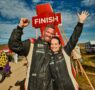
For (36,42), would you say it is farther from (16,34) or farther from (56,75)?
(56,75)

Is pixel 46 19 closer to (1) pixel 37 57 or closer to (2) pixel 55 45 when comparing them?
(2) pixel 55 45

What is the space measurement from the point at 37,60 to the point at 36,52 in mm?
160

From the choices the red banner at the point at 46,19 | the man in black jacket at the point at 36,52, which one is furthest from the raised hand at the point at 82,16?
the red banner at the point at 46,19

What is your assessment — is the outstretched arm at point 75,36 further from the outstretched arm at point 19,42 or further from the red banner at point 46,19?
the red banner at point 46,19

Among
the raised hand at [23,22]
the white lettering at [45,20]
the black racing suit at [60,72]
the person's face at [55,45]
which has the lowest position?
the black racing suit at [60,72]

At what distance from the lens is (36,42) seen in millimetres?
5004

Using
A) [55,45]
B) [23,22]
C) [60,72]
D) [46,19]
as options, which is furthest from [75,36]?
[46,19]

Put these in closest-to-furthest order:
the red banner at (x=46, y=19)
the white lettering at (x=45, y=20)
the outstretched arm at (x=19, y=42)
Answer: the outstretched arm at (x=19, y=42) < the red banner at (x=46, y=19) < the white lettering at (x=45, y=20)

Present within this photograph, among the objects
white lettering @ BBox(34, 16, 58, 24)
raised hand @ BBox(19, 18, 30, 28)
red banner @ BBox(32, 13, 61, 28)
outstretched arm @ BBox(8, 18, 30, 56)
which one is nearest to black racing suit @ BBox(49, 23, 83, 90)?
outstretched arm @ BBox(8, 18, 30, 56)

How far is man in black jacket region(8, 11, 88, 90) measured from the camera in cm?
480

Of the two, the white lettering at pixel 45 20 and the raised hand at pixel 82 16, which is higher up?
the white lettering at pixel 45 20

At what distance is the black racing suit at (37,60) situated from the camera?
15.8 feet

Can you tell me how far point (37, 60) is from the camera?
4852 mm

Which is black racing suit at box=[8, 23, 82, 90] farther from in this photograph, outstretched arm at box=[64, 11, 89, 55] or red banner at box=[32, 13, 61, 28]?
red banner at box=[32, 13, 61, 28]
